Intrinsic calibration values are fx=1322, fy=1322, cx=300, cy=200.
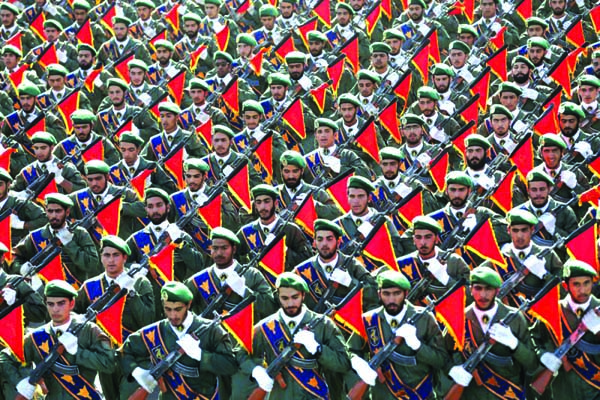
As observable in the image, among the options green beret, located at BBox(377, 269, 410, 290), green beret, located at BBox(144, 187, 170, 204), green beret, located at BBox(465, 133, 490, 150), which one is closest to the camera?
green beret, located at BBox(377, 269, 410, 290)

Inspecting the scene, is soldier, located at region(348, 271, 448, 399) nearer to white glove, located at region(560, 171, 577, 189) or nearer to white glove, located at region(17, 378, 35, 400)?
white glove, located at region(17, 378, 35, 400)

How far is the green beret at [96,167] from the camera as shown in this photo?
16.2 meters

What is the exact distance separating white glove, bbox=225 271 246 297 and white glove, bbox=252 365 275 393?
1.66 metres

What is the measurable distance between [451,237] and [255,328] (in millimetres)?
3274

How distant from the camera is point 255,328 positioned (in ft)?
40.0

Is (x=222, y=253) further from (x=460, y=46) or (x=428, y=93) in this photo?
(x=460, y=46)

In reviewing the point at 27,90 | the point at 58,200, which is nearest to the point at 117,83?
the point at 27,90

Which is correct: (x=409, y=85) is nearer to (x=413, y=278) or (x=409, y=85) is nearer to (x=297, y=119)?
(x=297, y=119)

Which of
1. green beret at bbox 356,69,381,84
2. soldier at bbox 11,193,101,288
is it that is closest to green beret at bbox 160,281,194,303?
soldier at bbox 11,193,101,288

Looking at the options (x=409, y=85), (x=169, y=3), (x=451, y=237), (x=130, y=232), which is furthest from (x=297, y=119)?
(x=169, y=3)

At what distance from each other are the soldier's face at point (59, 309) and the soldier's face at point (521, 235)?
4.56 meters

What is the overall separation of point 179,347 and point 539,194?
4.94m

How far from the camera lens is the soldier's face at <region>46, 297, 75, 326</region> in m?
12.1

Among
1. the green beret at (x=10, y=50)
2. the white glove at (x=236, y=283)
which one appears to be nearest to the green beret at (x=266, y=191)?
the white glove at (x=236, y=283)
